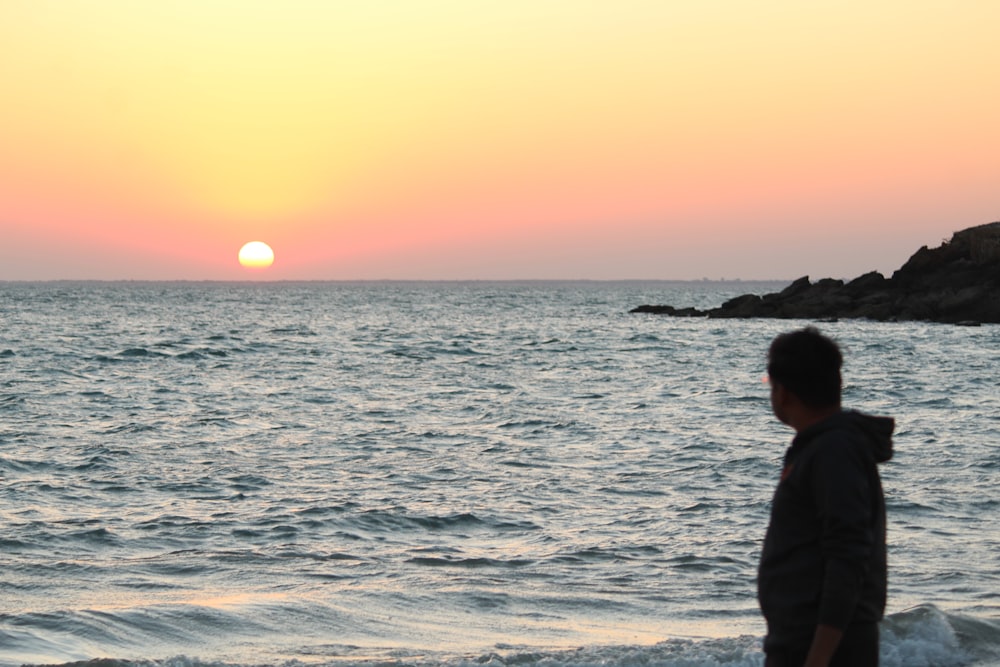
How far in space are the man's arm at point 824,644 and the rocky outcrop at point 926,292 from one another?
51957 millimetres

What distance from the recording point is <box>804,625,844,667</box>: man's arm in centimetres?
299

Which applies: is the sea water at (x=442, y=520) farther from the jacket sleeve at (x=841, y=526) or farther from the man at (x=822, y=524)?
the jacket sleeve at (x=841, y=526)

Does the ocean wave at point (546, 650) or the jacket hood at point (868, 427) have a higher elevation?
the jacket hood at point (868, 427)

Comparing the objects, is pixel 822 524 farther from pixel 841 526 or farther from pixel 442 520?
pixel 442 520

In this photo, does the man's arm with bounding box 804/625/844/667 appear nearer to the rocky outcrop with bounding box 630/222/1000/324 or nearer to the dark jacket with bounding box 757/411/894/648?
the dark jacket with bounding box 757/411/894/648

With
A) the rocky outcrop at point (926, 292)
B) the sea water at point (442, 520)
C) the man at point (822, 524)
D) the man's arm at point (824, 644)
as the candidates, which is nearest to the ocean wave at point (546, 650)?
the sea water at point (442, 520)

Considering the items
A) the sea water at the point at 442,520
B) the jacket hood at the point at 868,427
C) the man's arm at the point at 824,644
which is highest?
the jacket hood at the point at 868,427

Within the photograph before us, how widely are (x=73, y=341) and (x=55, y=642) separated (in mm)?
40401

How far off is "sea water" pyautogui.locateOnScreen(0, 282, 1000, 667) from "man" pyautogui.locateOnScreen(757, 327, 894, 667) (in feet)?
13.2

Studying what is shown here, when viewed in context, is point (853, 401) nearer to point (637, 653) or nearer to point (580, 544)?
point (580, 544)

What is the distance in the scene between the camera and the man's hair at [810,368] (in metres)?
3.17

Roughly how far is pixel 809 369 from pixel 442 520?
30.1 ft

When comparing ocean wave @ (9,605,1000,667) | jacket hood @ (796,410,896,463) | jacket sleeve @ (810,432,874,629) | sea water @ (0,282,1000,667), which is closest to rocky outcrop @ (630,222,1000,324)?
sea water @ (0,282,1000,667)

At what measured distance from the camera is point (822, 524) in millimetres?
3059
